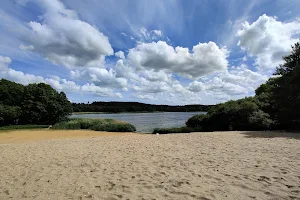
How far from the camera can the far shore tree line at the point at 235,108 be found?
625 inches

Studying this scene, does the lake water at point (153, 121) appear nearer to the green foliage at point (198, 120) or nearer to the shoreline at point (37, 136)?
the green foliage at point (198, 120)

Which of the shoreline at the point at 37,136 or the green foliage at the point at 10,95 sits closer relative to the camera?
the shoreline at the point at 37,136

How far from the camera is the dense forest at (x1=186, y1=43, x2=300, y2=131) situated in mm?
15461

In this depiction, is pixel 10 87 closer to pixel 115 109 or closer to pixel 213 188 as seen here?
pixel 213 188

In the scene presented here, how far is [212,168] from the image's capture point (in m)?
5.80

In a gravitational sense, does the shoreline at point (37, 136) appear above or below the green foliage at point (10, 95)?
below

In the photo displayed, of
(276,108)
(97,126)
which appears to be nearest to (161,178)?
(276,108)

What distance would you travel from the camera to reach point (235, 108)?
20.5m

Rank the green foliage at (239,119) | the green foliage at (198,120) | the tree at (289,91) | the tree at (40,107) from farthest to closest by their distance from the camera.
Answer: the tree at (40,107) → the green foliage at (198,120) → the green foliage at (239,119) → the tree at (289,91)

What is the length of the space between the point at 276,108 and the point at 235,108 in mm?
3353

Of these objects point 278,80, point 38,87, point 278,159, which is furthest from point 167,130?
point 38,87

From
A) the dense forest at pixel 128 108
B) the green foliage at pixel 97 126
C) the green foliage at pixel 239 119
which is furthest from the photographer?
the dense forest at pixel 128 108

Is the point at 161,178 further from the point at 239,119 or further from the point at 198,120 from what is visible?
the point at 198,120

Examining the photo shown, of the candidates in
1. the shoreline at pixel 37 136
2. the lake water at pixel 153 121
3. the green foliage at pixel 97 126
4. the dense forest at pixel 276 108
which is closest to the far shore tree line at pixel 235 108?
the dense forest at pixel 276 108
